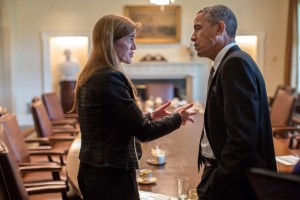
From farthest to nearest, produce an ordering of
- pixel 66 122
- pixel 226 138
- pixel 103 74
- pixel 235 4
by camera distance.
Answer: pixel 235 4, pixel 66 122, pixel 103 74, pixel 226 138

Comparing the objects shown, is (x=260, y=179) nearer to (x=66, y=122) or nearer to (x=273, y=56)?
(x=66, y=122)

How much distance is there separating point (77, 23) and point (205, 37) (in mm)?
6633

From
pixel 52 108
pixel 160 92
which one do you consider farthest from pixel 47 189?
pixel 160 92

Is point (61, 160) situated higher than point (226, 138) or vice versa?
point (226, 138)

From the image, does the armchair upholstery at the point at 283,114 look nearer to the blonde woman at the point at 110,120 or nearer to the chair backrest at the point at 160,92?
the chair backrest at the point at 160,92

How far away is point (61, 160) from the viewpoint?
3.04m

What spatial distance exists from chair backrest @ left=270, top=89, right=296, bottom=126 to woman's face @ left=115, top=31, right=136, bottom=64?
2799mm

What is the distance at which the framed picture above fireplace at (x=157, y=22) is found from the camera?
25.0 feet

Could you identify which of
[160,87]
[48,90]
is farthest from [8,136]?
[48,90]

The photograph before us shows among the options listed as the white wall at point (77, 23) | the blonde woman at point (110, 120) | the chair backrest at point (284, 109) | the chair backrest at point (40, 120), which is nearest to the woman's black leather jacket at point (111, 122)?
the blonde woman at point (110, 120)

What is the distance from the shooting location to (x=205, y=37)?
4.53 feet

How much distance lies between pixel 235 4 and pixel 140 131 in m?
6.71

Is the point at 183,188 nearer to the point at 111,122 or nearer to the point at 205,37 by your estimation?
the point at 111,122

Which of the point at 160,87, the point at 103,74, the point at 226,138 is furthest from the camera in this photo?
the point at 160,87
